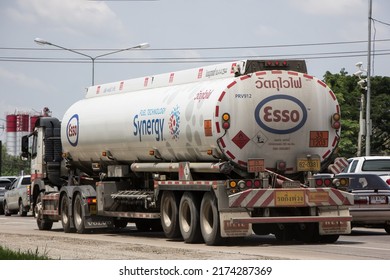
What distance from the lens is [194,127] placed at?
73.7 feet

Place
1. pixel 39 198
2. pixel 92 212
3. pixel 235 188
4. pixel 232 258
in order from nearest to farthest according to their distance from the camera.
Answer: pixel 232 258, pixel 235 188, pixel 92 212, pixel 39 198

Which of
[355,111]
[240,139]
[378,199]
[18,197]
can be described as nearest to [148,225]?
[378,199]

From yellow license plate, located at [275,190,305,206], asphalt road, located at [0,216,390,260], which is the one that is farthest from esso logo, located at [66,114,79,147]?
yellow license plate, located at [275,190,305,206]

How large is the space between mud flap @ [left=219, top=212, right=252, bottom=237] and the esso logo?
930 centimetres

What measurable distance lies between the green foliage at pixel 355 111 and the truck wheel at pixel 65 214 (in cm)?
4760

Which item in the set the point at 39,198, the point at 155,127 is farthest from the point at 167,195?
the point at 39,198

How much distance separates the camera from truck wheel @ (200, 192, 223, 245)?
21.4 m

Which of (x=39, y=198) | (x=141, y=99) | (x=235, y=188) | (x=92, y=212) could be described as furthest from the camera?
(x=39, y=198)

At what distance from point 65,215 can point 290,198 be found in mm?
9567

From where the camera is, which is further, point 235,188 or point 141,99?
point 141,99

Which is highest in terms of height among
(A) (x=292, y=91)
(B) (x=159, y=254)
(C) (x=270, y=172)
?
(A) (x=292, y=91)

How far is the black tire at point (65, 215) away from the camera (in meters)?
29.0

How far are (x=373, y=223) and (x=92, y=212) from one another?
6.98 meters

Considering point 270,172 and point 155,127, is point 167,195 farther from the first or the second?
point 270,172
